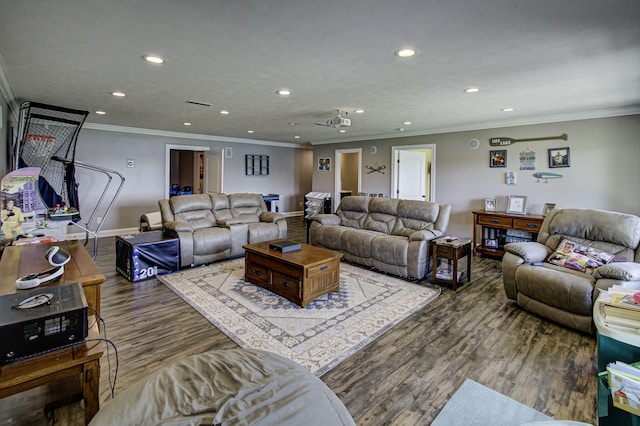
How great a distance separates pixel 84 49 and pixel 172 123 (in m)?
3.82

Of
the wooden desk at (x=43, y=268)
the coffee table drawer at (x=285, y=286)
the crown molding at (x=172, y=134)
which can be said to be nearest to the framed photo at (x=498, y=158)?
the coffee table drawer at (x=285, y=286)

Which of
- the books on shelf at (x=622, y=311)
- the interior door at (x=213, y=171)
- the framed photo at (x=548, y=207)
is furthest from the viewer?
the interior door at (x=213, y=171)

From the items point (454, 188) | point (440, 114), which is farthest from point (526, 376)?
point (454, 188)

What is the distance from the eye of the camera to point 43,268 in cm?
204

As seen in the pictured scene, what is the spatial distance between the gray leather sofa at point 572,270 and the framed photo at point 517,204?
1.60 metres

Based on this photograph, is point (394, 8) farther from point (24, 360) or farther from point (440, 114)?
point (440, 114)

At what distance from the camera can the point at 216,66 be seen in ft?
9.82

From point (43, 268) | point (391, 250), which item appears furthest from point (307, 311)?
point (43, 268)

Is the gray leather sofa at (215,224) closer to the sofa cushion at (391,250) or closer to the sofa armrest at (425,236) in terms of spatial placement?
the sofa cushion at (391,250)

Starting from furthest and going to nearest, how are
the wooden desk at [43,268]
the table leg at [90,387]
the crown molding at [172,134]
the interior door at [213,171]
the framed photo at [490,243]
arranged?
the interior door at [213,171]
the crown molding at [172,134]
the framed photo at [490,243]
the wooden desk at [43,268]
the table leg at [90,387]

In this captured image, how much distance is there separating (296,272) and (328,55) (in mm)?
2088

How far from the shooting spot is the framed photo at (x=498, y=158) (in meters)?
5.71

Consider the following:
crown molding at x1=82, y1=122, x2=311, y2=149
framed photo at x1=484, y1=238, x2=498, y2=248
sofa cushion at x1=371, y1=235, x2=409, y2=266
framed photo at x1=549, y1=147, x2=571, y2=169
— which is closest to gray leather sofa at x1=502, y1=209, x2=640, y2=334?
sofa cushion at x1=371, y1=235, x2=409, y2=266

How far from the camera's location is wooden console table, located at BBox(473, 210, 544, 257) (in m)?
5.02
